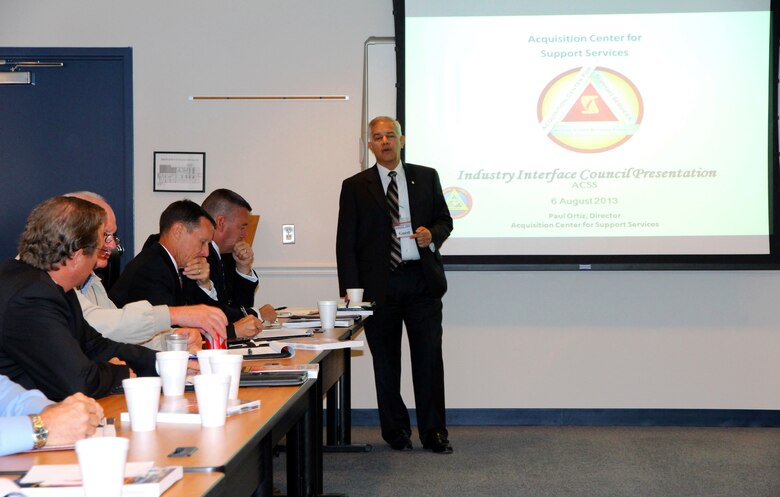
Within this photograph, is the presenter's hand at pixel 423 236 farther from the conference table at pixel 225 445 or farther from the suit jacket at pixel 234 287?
the conference table at pixel 225 445

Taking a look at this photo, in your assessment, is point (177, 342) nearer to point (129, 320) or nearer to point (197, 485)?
point (129, 320)

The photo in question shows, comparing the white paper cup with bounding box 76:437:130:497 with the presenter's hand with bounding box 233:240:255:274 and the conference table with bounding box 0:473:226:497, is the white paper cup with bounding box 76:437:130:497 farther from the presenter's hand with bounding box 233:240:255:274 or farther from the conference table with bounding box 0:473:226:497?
the presenter's hand with bounding box 233:240:255:274

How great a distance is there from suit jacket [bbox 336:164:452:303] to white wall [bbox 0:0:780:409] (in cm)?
83

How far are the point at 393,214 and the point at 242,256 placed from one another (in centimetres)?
86

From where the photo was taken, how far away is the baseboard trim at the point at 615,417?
570 cm

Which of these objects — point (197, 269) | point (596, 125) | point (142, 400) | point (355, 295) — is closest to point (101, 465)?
point (142, 400)

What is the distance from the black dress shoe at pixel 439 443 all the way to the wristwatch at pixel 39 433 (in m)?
3.35

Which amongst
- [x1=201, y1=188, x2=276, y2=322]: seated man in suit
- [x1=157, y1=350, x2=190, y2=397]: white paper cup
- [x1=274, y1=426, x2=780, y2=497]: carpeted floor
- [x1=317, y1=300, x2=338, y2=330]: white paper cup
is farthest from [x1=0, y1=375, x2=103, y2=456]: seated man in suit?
[x1=274, y1=426, x2=780, y2=497]: carpeted floor

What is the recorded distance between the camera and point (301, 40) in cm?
579

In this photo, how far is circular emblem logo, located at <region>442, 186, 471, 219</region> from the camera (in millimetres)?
5652

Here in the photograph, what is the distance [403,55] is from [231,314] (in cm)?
233

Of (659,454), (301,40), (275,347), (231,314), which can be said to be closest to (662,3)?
(301,40)

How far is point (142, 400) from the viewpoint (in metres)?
1.75

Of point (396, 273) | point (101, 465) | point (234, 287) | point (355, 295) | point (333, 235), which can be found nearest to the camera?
point (101, 465)
